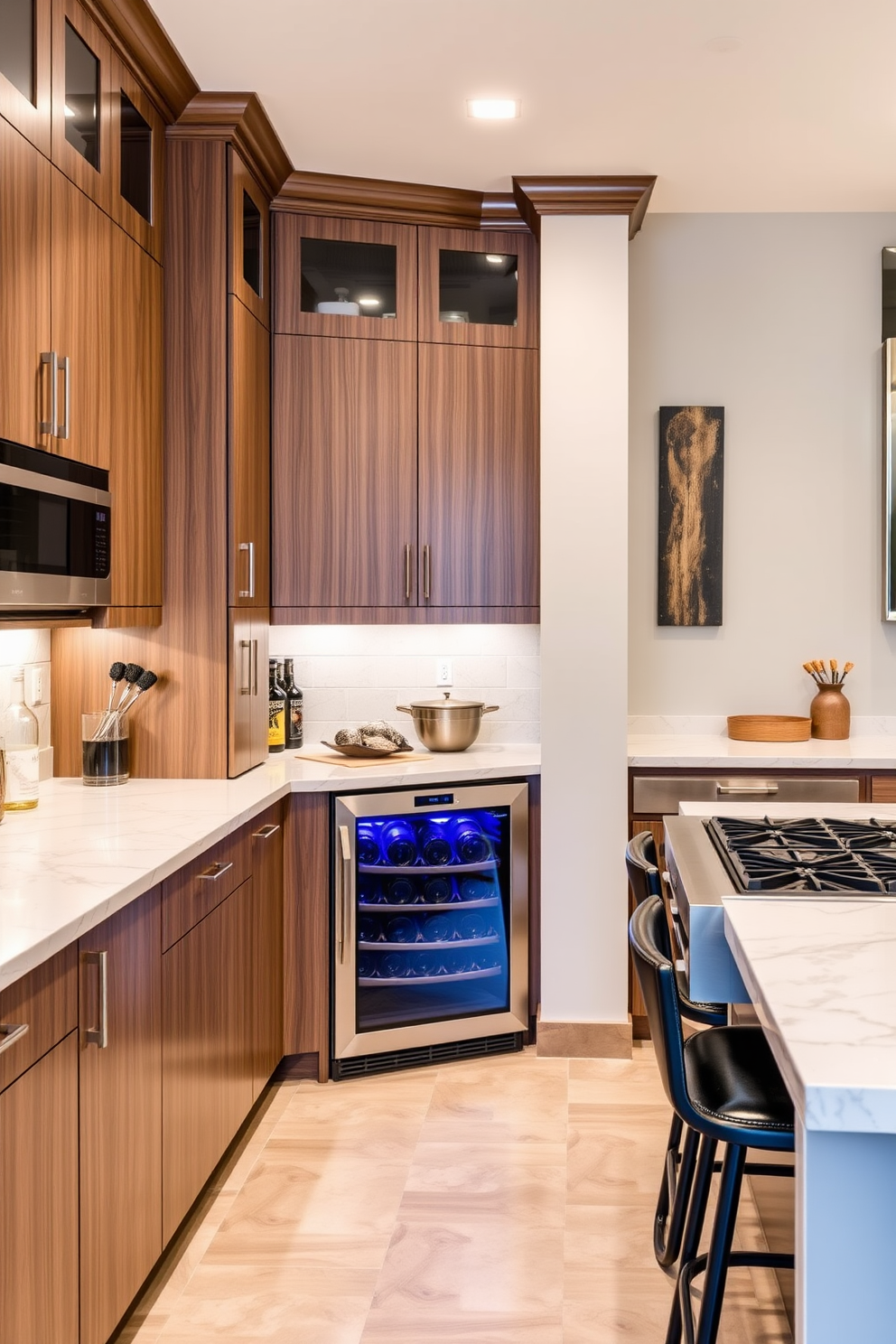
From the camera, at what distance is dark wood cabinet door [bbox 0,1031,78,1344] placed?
1504 millimetres

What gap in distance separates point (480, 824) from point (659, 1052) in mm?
1904

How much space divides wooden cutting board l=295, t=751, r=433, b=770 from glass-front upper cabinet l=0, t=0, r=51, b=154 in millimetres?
1875

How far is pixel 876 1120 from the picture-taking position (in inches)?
37.8

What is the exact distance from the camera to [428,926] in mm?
3438

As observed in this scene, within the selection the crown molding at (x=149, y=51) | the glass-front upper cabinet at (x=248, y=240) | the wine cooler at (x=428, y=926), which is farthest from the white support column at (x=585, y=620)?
the crown molding at (x=149, y=51)

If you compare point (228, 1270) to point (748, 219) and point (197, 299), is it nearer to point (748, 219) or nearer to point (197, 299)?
point (197, 299)

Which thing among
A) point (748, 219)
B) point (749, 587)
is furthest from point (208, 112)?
point (749, 587)

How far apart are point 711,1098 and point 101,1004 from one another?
3.27ft

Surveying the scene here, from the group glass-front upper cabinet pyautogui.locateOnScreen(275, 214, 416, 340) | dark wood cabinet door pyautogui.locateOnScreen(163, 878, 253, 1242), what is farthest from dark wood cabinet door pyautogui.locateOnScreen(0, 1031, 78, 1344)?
glass-front upper cabinet pyautogui.locateOnScreen(275, 214, 416, 340)

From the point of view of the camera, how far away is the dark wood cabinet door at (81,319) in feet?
7.50

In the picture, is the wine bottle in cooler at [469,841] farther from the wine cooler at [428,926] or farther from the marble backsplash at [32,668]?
the marble backsplash at [32,668]

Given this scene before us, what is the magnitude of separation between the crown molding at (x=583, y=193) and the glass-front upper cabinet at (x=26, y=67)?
65.7 inches

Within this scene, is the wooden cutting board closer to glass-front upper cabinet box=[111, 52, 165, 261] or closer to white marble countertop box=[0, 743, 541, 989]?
white marble countertop box=[0, 743, 541, 989]

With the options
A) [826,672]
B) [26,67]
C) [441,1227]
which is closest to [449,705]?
[826,672]
